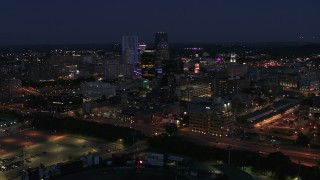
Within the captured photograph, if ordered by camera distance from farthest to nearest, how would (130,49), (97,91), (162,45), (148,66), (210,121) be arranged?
(130,49), (162,45), (148,66), (97,91), (210,121)

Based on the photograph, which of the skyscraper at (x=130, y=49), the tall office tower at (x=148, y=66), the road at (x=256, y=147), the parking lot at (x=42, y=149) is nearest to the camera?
the parking lot at (x=42, y=149)

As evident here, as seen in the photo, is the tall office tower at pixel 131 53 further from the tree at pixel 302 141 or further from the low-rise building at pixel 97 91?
the tree at pixel 302 141

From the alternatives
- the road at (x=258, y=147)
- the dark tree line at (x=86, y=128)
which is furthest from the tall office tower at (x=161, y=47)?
the road at (x=258, y=147)

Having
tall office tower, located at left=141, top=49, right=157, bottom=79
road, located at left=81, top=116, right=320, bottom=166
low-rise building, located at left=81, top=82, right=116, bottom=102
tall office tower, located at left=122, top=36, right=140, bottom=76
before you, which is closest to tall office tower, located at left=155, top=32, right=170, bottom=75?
tall office tower, located at left=141, top=49, right=157, bottom=79

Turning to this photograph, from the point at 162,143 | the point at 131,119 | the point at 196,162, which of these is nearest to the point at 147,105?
the point at 131,119

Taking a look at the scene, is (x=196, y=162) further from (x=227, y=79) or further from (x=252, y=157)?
(x=227, y=79)

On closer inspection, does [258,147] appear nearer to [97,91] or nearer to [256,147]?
[256,147]

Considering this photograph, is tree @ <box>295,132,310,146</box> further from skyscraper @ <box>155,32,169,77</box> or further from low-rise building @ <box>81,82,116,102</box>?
skyscraper @ <box>155,32,169,77</box>

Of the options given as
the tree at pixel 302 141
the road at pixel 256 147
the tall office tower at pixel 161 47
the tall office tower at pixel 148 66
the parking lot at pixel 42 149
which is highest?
the tall office tower at pixel 161 47

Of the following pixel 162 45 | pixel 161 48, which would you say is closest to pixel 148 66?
pixel 161 48
